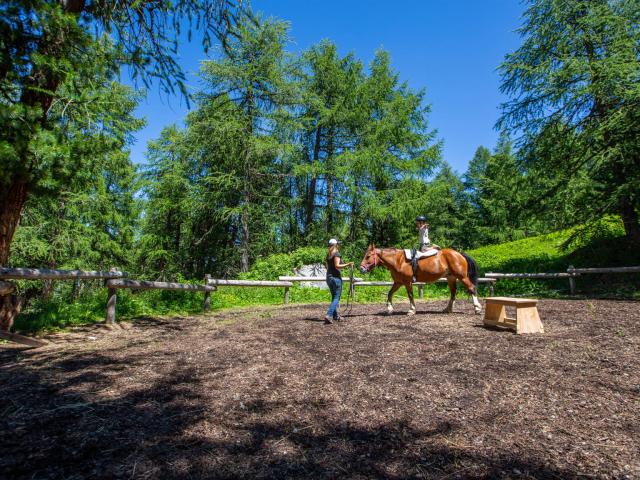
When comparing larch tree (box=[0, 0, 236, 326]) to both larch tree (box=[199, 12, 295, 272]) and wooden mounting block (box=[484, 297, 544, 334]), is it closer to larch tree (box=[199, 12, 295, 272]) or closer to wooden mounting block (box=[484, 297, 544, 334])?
wooden mounting block (box=[484, 297, 544, 334])

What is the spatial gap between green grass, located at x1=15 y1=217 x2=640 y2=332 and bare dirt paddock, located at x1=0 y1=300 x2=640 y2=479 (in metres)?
1.47

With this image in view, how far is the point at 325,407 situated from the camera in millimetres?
3820

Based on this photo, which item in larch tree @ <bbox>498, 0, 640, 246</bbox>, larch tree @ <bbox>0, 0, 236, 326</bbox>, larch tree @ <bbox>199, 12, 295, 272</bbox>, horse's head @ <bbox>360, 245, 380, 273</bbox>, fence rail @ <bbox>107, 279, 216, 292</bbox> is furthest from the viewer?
larch tree @ <bbox>199, 12, 295, 272</bbox>

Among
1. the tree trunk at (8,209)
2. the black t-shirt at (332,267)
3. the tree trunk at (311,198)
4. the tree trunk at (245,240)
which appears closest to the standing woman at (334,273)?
the black t-shirt at (332,267)

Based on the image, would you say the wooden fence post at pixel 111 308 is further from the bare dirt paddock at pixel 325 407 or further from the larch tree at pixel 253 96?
the larch tree at pixel 253 96

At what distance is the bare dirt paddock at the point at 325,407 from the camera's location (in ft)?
9.00

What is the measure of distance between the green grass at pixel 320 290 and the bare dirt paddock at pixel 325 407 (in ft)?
4.81

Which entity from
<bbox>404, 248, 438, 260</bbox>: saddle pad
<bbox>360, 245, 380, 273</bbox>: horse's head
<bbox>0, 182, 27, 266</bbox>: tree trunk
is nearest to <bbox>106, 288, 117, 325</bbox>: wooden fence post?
<bbox>0, 182, 27, 266</bbox>: tree trunk

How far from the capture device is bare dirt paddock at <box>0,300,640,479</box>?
2.74 meters

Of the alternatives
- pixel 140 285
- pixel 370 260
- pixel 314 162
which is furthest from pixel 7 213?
pixel 314 162

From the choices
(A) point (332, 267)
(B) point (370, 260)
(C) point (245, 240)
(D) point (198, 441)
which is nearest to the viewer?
(D) point (198, 441)

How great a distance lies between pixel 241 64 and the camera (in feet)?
60.8

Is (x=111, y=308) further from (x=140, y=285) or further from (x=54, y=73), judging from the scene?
(x=54, y=73)

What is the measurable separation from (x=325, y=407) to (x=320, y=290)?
12149 mm
